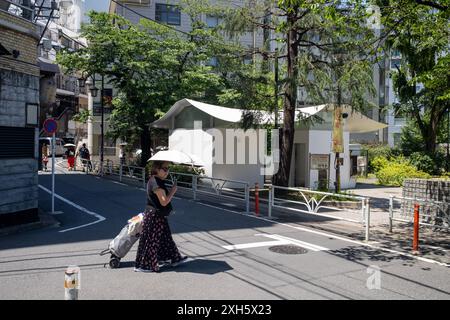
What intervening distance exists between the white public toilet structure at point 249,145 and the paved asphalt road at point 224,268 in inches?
315

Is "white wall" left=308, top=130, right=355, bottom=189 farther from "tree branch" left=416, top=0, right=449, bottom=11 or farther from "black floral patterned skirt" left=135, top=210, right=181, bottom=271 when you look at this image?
"black floral patterned skirt" left=135, top=210, right=181, bottom=271

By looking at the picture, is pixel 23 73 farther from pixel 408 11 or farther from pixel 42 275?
pixel 408 11

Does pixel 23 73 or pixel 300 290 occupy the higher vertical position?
pixel 23 73

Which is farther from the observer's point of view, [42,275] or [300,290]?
[42,275]

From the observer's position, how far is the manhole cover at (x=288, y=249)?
864cm

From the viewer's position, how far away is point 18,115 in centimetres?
1092

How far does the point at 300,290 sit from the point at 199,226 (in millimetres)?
5277

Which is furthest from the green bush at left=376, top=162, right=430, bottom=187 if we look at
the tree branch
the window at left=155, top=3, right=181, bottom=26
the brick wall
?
the window at left=155, top=3, right=181, bottom=26

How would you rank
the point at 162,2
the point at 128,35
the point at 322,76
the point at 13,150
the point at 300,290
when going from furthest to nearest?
the point at 162,2 < the point at 128,35 < the point at 322,76 < the point at 13,150 < the point at 300,290

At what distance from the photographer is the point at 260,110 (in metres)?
17.2

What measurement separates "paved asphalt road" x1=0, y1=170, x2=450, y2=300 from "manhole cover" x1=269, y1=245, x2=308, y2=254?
127 millimetres

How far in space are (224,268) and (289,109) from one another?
1072 cm

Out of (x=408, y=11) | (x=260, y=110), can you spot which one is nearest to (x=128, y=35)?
(x=260, y=110)

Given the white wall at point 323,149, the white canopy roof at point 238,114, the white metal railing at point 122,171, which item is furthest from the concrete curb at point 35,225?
the white wall at point 323,149
